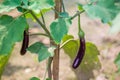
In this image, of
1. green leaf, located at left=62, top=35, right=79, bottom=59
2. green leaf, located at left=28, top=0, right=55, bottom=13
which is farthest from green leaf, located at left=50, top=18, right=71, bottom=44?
green leaf, located at left=62, top=35, right=79, bottom=59

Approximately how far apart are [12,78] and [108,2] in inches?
53.4

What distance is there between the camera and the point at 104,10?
92 centimetres

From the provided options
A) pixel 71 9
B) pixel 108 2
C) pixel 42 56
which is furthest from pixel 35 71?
pixel 108 2

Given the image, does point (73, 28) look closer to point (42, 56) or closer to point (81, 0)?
point (81, 0)

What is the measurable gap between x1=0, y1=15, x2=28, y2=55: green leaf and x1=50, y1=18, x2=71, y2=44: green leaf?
10cm

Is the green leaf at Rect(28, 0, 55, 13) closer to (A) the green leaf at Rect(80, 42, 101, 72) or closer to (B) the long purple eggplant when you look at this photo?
(B) the long purple eggplant

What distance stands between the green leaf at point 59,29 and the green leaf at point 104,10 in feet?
0.31

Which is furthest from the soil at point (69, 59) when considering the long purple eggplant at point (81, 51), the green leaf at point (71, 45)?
the long purple eggplant at point (81, 51)

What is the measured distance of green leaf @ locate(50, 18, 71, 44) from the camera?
0.97m

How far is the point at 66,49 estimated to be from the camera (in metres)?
1.40

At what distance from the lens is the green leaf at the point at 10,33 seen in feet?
3.32

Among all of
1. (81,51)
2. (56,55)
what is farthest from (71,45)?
(81,51)

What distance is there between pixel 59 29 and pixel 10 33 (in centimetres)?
15

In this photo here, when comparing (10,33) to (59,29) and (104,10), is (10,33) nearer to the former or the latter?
(59,29)
